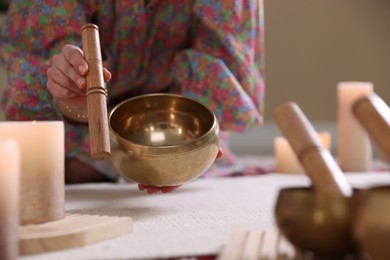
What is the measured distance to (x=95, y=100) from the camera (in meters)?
0.92

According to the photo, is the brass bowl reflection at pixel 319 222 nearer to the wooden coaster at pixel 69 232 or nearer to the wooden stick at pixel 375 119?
the wooden stick at pixel 375 119

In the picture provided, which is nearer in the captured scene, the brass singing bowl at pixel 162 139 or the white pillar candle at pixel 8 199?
the white pillar candle at pixel 8 199

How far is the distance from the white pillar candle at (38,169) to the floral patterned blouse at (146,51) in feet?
1.69

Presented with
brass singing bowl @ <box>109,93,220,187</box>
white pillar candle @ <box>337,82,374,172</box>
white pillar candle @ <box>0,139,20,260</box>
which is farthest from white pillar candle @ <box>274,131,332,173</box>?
white pillar candle @ <box>0,139,20,260</box>

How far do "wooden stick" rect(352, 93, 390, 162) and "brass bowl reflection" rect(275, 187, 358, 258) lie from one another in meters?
0.14

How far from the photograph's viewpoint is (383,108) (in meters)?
0.72

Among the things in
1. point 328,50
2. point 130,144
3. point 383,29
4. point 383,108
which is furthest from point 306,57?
point 383,108

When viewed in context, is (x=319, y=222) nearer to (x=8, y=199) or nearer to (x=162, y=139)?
(x=8, y=199)

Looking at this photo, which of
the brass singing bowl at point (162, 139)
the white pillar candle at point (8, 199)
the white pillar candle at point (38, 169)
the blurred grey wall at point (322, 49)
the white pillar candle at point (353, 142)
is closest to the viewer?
the white pillar candle at point (8, 199)

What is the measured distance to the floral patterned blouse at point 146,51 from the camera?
138 centimetres

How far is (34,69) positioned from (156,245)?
679 millimetres

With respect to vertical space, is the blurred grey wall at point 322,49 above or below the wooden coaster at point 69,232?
above

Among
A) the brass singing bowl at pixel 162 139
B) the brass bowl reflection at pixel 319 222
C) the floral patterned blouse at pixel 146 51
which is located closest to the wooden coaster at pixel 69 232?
the brass singing bowl at pixel 162 139

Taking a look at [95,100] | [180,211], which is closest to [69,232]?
[95,100]
